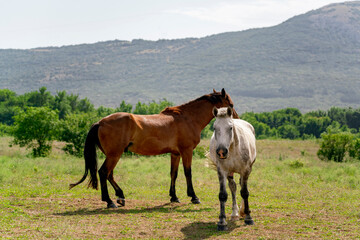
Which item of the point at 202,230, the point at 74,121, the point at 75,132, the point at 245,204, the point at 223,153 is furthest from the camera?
the point at 74,121

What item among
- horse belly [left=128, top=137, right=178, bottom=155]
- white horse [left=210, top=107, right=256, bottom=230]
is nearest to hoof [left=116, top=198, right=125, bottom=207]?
horse belly [left=128, top=137, right=178, bottom=155]

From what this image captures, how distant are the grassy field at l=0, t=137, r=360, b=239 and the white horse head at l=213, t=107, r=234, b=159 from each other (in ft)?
5.03

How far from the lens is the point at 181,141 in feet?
36.9

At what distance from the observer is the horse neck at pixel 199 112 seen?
11.7 m

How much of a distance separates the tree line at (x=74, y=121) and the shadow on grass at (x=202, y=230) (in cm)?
2022

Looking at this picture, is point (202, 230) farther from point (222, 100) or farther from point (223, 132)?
A: point (222, 100)

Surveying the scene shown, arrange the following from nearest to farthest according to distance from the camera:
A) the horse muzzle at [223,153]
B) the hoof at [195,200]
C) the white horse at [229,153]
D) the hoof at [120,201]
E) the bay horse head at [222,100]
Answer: the horse muzzle at [223,153] < the white horse at [229,153] < the hoof at [120,201] < the hoof at [195,200] < the bay horse head at [222,100]

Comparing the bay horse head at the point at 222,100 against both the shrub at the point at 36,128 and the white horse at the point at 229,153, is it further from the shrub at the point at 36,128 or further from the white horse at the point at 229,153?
the shrub at the point at 36,128

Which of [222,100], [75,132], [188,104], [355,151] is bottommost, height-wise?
[355,151]

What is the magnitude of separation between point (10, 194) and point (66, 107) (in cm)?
7112

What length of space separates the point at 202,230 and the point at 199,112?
4.16 m

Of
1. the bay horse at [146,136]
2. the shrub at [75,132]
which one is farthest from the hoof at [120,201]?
the shrub at [75,132]

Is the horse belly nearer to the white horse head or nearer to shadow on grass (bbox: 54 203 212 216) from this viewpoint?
shadow on grass (bbox: 54 203 212 216)

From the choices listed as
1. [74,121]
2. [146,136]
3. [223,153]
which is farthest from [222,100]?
[74,121]
